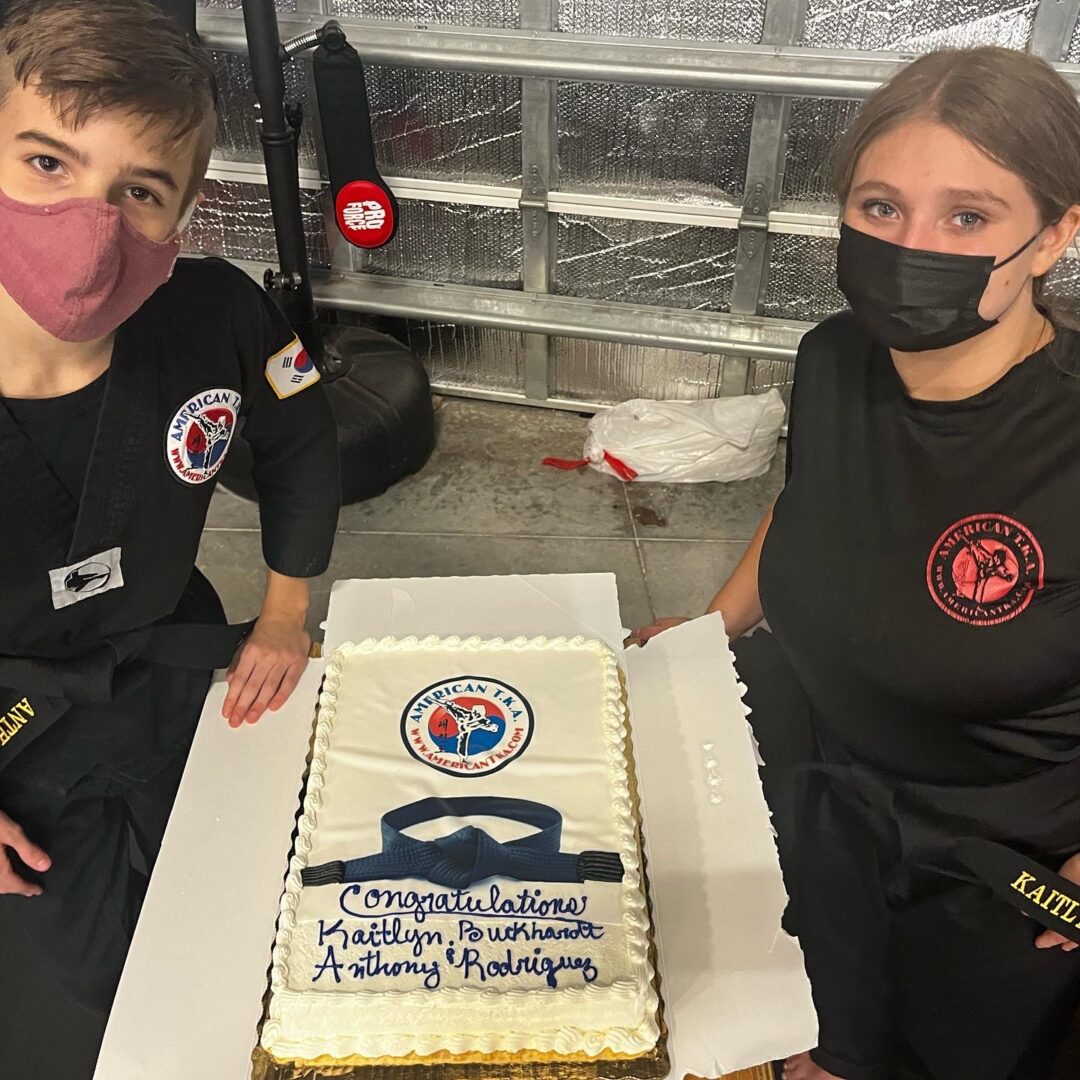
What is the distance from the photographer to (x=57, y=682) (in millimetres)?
1161

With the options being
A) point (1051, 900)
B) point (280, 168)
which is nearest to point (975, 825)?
point (1051, 900)

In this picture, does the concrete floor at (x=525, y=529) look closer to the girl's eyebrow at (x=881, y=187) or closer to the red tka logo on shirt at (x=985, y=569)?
the red tka logo on shirt at (x=985, y=569)

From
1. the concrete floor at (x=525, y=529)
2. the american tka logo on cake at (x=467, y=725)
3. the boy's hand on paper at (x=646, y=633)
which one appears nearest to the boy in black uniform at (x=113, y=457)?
the american tka logo on cake at (x=467, y=725)

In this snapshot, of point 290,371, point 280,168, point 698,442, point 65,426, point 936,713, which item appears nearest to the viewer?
point 65,426

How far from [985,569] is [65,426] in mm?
1109

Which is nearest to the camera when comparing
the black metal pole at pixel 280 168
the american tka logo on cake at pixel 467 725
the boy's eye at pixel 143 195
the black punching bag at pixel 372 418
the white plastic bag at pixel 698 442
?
the boy's eye at pixel 143 195

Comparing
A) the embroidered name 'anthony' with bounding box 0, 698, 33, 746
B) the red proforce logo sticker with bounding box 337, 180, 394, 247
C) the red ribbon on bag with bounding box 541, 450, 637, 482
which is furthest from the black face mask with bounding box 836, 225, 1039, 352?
the red ribbon on bag with bounding box 541, 450, 637, 482

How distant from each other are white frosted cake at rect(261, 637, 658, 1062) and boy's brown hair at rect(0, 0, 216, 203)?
683 millimetres

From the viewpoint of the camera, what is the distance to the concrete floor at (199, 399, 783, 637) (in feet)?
8.48

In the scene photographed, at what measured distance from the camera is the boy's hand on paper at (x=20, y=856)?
1.17m

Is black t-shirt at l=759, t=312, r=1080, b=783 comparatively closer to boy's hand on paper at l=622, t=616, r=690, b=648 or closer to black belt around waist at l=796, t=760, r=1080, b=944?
black belt around waist at l=796, t=760, r=1080, b=944

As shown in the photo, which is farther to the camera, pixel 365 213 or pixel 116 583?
pixel 365 213

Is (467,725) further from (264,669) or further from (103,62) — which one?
(103,62)

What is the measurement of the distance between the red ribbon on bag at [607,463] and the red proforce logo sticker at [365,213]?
866mm
